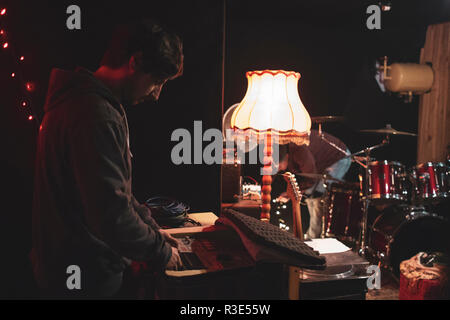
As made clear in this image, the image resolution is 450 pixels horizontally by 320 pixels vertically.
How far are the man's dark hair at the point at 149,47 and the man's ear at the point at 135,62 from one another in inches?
0.5

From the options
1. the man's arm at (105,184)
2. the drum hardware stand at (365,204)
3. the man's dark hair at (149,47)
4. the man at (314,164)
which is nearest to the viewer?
the man's arm at (105,184)

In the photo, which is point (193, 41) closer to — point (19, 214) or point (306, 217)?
point (19, 214)

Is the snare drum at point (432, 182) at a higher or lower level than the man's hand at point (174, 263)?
lower

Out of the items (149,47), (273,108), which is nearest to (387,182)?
(273,108)

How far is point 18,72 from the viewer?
2.06 m

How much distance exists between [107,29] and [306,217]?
172 inches

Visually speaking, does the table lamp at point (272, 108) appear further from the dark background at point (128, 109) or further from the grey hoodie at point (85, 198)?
the grey hoodie at point (85, 198)

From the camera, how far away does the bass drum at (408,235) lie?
4.33 metres

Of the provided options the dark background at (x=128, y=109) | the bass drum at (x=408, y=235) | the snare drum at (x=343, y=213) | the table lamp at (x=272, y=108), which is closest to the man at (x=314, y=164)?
the snare drum at (x=343, y=213)

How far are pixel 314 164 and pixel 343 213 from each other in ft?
2.58

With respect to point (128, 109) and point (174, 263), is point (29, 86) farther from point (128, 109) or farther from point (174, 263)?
point (174, 263)

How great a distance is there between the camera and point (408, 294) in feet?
11.4

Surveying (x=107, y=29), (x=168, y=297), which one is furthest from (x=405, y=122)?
(x=168, y=297)

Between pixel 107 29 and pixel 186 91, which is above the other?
pixel 107 29
